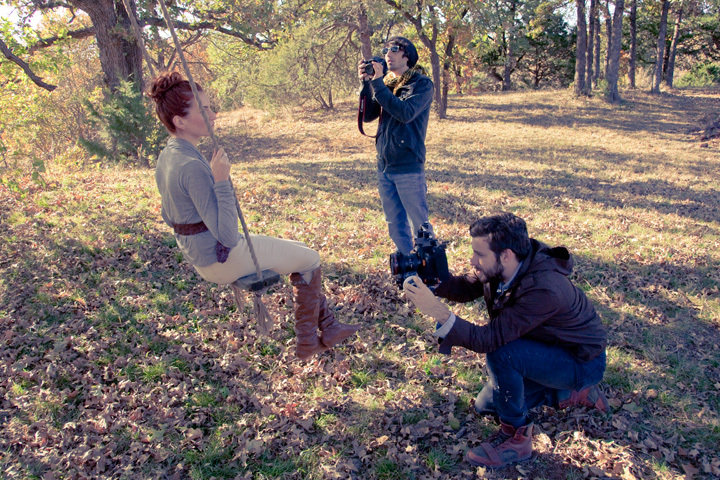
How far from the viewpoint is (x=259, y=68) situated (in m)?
20.9

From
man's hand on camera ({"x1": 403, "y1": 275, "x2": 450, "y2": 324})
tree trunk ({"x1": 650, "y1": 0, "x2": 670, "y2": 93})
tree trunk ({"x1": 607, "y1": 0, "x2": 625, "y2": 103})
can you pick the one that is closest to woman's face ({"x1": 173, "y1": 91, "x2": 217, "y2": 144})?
man's hand on camera ({"x1": 403, "y1": 275, "x2": 450, "y2": 324})

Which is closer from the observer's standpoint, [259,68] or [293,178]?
[293,178]

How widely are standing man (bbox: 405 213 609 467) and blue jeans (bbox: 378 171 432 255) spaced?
1519mm

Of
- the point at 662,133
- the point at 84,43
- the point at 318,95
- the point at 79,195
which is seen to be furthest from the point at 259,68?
the point at 662,133

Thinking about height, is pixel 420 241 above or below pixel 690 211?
above

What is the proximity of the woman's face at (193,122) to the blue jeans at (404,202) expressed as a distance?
2.08 metres

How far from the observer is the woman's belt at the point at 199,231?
307 cm

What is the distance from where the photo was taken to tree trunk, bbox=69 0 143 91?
12.9 meters

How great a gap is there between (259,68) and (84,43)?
24.6ft

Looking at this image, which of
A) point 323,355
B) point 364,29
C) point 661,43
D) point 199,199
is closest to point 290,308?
point 323,355

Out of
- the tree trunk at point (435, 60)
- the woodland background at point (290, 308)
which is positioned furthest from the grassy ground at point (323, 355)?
the tree trunk at point (435, 60)

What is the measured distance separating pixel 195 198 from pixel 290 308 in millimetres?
2450

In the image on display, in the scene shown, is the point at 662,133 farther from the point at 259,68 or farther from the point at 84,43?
the point at 84,43

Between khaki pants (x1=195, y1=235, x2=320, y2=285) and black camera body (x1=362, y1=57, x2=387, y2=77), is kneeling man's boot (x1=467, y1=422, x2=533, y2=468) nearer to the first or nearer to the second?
khaki pants (x1=195, y1=235, x2=320, y2=285)
